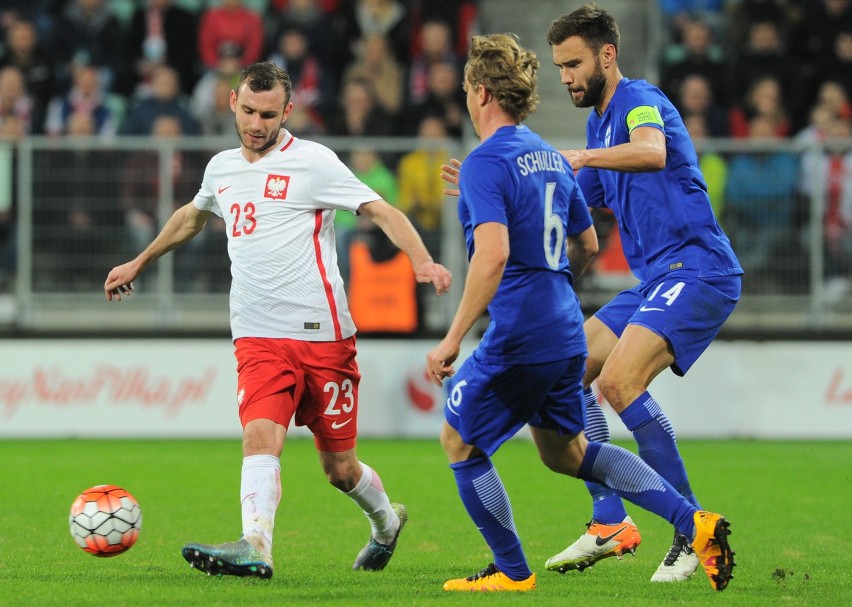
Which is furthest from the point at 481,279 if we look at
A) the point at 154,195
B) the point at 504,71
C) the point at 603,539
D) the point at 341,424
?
the point at 154,195

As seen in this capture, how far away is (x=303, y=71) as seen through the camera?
16469 mm

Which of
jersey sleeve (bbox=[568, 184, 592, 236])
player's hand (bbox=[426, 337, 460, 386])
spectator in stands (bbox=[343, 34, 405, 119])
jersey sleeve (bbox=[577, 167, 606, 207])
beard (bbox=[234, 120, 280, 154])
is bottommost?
player's hand (bbox=[426, 337, 460, 386])

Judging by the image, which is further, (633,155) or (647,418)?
(647,418)

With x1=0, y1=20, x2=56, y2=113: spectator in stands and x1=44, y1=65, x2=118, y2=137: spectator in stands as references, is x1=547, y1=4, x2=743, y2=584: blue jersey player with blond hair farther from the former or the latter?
x1=0, y1=20, x2=56, y2=113: spectator in stands

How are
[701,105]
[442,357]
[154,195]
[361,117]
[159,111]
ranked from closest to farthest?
[442,357] < [154,195] < [361,117] < [159,111] < [701,105]

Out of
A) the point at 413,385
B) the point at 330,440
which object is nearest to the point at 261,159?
the point at 330,440

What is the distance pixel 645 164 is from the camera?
6.09 metres

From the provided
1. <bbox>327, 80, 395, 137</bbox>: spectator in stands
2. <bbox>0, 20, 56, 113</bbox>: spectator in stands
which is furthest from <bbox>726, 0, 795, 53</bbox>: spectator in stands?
<bbox>0, 20, 56, 113</bbox>: spectator in stands

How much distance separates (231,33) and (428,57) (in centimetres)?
234

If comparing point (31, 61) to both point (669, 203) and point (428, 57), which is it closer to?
point (428, 57)

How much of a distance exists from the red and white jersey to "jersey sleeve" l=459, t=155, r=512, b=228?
924 millimetres

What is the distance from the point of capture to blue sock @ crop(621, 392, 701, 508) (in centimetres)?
622

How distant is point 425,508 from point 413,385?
4.95m

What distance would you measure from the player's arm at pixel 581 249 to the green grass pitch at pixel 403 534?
1.36 metres
